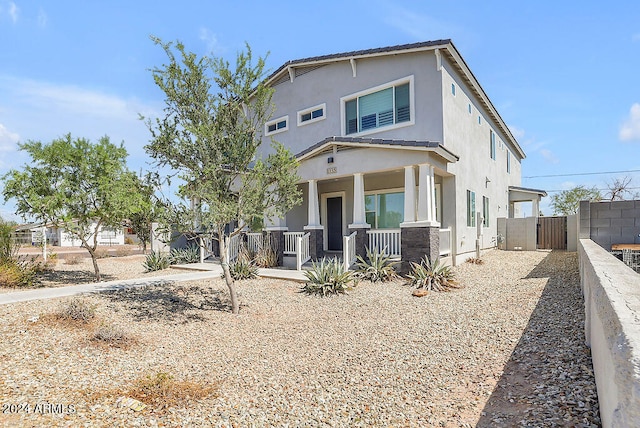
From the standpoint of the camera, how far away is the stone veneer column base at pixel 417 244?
10.6 meters

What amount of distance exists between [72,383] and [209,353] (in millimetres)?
1829

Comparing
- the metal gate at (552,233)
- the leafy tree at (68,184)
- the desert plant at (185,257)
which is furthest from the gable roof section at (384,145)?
the metal gate at (552,233)

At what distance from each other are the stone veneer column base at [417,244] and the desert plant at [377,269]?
1.50 ft

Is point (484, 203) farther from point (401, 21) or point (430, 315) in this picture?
point (430, 315)

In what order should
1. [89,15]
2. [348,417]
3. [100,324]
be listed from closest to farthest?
[348,417]
[100,324]
[89,15]

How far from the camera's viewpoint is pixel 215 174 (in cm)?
740

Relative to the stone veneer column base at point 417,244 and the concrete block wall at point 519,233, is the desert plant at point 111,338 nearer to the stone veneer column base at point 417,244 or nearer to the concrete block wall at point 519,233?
the stone veneer column base at point 417,244

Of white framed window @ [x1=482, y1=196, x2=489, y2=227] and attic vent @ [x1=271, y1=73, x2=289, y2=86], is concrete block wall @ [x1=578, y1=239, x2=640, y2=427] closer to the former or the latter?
white framed window @ [x1=482, y1=196, x2=489, y2=227]

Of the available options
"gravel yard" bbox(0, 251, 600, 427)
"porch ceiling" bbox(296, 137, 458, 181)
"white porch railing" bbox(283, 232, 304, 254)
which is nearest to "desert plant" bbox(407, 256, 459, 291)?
"gravel yard" bbox(0, 251, 600, 427)

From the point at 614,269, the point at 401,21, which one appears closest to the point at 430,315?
the point at 614,269

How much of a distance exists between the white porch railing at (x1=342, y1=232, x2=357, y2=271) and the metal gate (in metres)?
13.3

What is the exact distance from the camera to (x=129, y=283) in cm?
1050

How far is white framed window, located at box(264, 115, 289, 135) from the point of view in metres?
16.8

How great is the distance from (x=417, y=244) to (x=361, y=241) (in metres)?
1.87
